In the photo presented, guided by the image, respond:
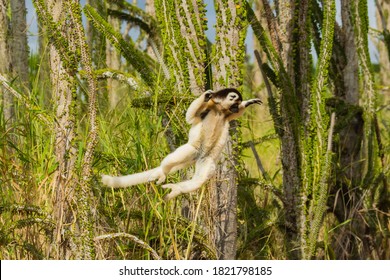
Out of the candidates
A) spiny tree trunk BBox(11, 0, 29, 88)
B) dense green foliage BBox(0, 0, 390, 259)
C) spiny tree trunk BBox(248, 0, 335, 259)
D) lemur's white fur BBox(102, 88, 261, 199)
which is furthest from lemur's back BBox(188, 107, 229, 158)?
spiny tree trunk BBox(11, 0, 29, 88)

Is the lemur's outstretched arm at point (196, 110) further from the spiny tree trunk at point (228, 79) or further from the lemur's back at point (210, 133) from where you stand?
the spiny tree trunk at point (228, 79)

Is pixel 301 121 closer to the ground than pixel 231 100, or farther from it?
closer to the ground

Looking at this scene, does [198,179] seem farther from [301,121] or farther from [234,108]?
[301,121]

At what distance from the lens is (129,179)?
2.09m

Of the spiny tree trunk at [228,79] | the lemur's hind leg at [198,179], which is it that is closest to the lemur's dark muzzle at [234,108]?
the lemur's hind leg at [198,179]

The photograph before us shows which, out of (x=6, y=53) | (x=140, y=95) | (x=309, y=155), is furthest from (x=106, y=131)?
(x=6, y=53)

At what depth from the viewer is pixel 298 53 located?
4.78 metres

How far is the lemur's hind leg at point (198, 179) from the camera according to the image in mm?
2186

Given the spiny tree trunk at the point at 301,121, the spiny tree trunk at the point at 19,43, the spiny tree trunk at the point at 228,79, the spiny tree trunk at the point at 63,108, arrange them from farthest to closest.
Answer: the spiny tree trunk at the point at 19,43 → the spiny tree trunk at the point at 301,121 → the spiny tree trunk at the point at 228,79 → the spiny tree trunk at the point at 63,108

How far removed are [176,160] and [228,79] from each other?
1.57 metres

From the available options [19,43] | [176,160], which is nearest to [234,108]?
[176,160]

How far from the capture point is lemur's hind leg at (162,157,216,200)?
2186 millimetres

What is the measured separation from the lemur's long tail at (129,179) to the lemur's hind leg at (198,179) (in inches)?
2.9

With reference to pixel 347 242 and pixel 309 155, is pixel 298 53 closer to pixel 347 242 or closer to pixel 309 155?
pixel 309 155
